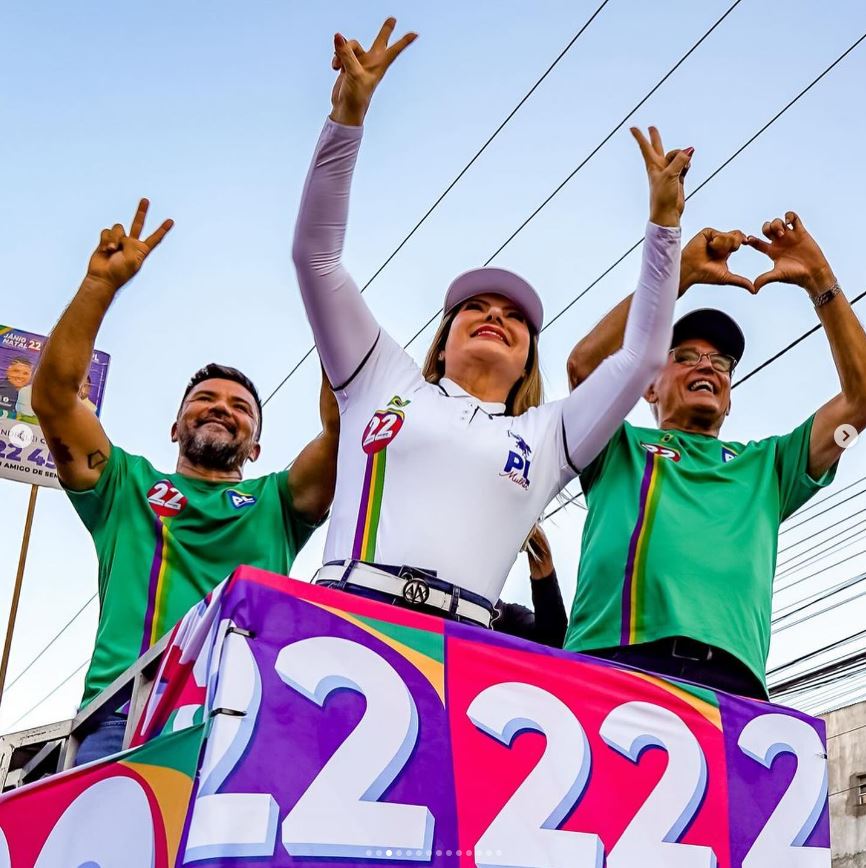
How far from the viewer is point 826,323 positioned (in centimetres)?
401

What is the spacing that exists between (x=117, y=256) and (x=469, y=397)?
116 cm

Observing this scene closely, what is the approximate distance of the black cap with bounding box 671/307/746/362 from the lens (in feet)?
13.5

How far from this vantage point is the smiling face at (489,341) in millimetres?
3494

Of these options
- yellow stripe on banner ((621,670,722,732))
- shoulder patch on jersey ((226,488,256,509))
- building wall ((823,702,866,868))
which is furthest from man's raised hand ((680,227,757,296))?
building wall ((823,702,866,868))

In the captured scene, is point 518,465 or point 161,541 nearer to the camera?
point 518,465

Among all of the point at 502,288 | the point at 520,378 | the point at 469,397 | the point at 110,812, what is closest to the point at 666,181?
the point at 502,288

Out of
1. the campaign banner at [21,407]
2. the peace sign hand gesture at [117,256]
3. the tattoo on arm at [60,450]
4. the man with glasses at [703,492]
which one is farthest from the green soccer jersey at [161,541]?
the campaign banner at [21,407]

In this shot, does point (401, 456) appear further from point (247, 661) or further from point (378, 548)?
point (247, 661)

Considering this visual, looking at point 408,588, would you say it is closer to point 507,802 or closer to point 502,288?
point 507,802

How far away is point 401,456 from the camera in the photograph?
10.3 ft

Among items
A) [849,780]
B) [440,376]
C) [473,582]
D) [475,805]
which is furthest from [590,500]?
[849,780]

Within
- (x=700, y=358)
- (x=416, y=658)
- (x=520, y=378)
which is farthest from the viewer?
(x=700, y=358)

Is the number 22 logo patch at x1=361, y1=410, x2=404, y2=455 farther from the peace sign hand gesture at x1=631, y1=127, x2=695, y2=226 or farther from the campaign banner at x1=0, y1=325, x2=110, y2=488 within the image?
the campaign banner at x1=0, y1=325, x2=110, y2=488

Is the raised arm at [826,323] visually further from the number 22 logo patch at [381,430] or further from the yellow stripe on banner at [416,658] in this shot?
the yellow stripe on banner at [416,658]
